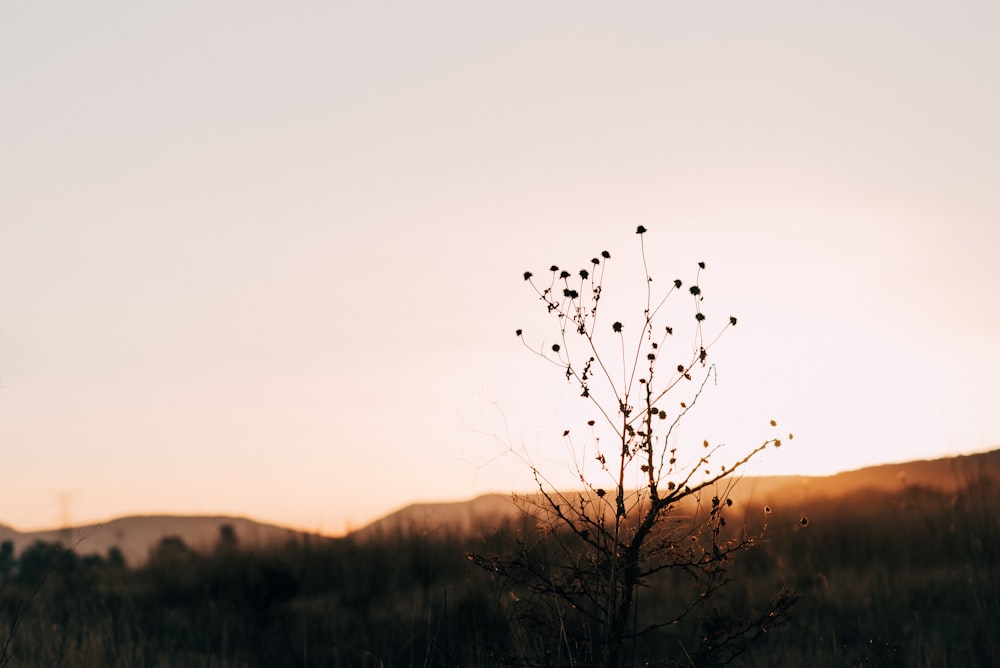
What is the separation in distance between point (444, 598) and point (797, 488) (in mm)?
11671

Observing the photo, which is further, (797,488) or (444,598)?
(797,488)

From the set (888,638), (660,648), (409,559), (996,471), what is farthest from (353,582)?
(996,471)

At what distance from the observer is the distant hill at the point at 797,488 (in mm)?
6023

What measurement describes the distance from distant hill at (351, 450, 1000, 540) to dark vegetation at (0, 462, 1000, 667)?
0.13m

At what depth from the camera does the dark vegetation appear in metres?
6.76

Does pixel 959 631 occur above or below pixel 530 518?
below

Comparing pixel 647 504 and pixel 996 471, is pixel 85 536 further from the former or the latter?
pixel 996 471

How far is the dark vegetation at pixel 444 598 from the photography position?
6.76 metres

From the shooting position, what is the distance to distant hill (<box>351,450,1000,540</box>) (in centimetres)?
602

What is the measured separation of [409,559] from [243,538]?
365 cm

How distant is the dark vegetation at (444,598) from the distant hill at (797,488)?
0.42 ft

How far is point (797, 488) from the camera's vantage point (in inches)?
625

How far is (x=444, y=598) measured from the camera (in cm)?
552

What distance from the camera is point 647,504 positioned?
4.16 metres
